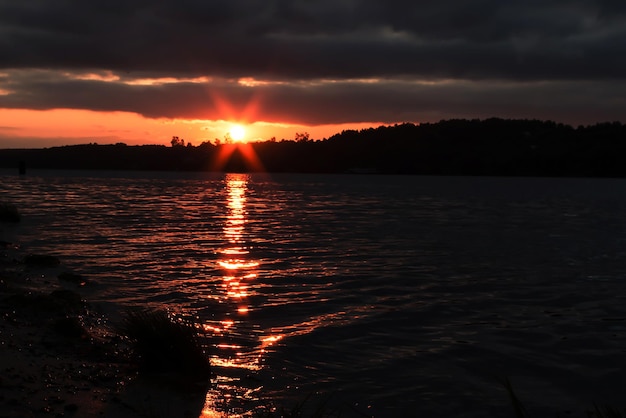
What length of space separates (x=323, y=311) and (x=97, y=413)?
9135 millimetres

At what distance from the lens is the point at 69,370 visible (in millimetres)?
11359

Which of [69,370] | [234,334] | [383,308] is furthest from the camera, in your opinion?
[383,308]

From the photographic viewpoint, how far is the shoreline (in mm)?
9750

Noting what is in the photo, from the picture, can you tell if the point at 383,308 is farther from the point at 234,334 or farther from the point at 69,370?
the point at 69,370

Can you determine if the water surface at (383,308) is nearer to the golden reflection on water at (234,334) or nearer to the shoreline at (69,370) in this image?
the golden reflection on water at (234,334)

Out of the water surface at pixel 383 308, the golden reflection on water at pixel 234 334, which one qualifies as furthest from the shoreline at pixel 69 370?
the water surface at pixel 383 308

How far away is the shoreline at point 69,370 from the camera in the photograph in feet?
32.0

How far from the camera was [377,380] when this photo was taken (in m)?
12.4

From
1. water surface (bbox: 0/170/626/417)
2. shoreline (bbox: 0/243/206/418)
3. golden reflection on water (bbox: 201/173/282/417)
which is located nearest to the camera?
shoreline (bbox: 0/243/206/418)

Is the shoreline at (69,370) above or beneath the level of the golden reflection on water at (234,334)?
above

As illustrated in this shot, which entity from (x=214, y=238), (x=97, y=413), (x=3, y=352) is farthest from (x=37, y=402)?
(x=214, y=238)

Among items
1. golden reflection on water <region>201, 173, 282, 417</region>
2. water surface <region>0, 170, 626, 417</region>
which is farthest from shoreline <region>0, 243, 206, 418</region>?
water surface <region>0, 170, 626, 417</region>

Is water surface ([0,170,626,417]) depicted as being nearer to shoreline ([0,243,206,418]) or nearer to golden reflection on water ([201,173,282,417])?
golden reflection on water ([201,173,282,417])

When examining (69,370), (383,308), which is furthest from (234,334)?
(383,308)
